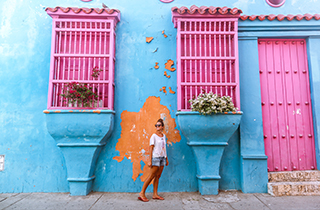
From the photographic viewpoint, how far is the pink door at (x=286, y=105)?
4.32m

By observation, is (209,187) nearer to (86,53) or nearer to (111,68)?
(111,68)

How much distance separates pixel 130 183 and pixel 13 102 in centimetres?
300

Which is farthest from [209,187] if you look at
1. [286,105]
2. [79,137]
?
[79,137]

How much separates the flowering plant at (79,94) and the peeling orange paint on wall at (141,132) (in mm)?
720

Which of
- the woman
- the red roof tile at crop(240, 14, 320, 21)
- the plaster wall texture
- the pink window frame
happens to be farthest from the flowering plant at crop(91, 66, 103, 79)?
the red roof tile at crop(240, 14, 320, 21)

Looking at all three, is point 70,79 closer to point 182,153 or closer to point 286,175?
point 182,153

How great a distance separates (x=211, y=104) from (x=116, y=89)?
1.97m

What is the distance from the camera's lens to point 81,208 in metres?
3.39

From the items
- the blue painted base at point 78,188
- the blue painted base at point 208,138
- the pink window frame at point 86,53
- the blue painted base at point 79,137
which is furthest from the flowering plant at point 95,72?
the blue painted base at point 78,188

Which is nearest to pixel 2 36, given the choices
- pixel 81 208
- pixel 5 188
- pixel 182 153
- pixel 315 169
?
pixel 5 188

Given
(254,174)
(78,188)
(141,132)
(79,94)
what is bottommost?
(78,188)

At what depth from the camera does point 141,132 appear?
4.28 m

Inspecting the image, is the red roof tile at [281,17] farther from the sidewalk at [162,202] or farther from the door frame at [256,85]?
the sidewalk at [162,202]

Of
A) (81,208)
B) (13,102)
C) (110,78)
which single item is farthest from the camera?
(13,102)
